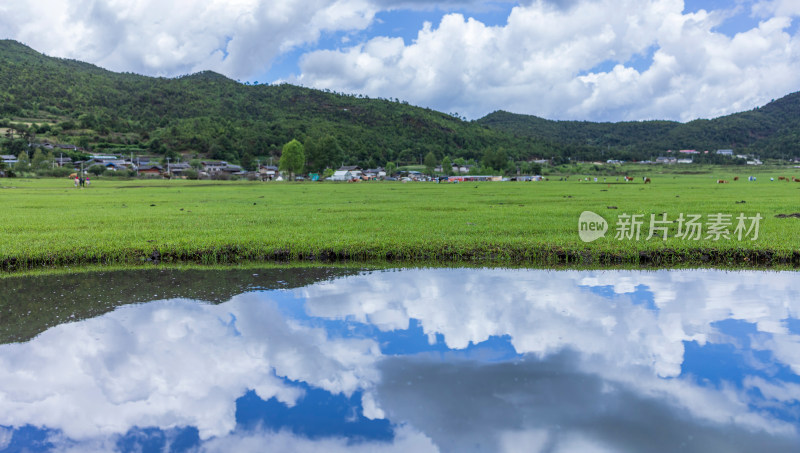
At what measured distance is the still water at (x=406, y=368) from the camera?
18.9ft

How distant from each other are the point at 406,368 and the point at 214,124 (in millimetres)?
159586

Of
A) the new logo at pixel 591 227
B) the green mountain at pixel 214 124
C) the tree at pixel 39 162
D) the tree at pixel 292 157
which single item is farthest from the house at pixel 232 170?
the new logo at pixel 591 227

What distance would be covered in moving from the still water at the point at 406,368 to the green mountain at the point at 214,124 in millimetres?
118041

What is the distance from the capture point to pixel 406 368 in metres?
7.37

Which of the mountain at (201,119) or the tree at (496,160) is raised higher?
the mountain at (201,119)

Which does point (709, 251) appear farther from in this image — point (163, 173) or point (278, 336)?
point (163, 173)

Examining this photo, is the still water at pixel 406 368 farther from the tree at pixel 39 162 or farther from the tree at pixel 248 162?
the tree at pixel 248 162

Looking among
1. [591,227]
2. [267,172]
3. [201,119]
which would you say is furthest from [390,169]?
[591,227]

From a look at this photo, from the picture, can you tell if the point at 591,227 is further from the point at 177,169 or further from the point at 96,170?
the point at 177,169

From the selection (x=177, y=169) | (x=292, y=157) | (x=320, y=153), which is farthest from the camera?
(x=320, y=153)

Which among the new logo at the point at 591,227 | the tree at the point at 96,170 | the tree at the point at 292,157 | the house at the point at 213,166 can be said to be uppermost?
the tree at the point at 292,157

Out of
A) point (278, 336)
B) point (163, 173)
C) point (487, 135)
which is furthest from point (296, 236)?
point (487, 135)

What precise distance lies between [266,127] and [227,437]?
163165 millimetres

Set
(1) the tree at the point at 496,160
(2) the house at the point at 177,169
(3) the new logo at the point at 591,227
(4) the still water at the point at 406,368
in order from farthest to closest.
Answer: (1) the tree at the point at 496,160 → (2) the house at the point at 177,169 → (3) the new logo at the point at 591,227 → (4) the still water at the point at 406,368
